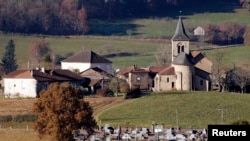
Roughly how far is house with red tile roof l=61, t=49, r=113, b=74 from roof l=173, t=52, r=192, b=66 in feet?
31.7

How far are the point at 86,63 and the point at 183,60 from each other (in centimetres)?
1210

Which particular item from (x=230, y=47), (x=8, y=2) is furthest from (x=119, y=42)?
(x=8, y=2)

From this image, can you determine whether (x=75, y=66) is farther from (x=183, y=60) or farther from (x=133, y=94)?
(x=133, y=94)

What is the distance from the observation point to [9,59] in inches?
3917

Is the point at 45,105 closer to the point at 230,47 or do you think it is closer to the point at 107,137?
the point at 107,137

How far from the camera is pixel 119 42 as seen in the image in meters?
112

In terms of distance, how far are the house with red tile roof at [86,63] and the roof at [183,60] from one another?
968 cm

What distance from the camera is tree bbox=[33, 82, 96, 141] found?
159ft

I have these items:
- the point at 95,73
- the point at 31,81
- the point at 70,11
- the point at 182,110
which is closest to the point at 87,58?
the point at 95,73

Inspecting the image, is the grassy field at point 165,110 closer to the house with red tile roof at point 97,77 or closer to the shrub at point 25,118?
the shrub at point 25,118

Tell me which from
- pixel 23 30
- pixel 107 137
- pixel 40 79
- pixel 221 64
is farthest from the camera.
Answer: pixel 23 30

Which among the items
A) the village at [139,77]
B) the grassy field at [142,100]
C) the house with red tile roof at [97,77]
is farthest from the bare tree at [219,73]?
the house with red tile roof at [97,77]

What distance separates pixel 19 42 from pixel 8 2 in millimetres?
17703

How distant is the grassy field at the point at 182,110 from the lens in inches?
2344
